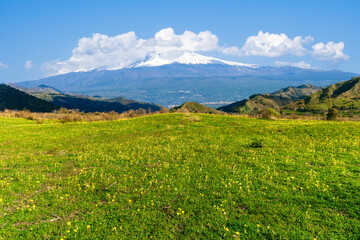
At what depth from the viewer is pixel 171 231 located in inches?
337

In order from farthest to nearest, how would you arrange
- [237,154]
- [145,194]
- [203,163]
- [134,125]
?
[134,125] < [237,154] < [203,163] < [145,194]

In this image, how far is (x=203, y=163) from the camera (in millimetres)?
16219

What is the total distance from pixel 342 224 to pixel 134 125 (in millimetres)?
35573

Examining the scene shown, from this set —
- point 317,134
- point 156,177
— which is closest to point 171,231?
point 156,177

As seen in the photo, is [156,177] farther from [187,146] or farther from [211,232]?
[187,146]

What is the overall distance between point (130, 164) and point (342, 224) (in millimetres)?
13904

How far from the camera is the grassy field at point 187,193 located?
28.3ft

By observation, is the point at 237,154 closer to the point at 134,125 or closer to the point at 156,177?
the point at 156,177

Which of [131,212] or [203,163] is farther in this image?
[203,163]

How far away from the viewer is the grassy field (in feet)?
28.3

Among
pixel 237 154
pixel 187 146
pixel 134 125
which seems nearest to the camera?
pixel 237 154

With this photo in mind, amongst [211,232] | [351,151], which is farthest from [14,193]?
[351,151]

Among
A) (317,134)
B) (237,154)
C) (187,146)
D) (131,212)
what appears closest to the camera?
(131,212)

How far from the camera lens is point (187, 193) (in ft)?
37.4
